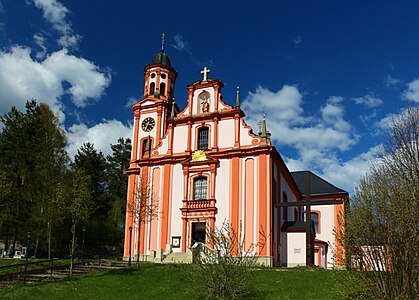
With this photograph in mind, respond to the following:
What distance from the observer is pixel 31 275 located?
782 inches

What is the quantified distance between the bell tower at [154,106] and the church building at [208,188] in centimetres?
36

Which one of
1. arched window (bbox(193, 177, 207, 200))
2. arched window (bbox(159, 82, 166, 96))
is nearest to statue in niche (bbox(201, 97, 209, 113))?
arched window (bbox(193, 177, 207, 200))

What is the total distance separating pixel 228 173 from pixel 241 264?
15457 millimetres

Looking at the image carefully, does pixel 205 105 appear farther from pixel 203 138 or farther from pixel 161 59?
pixel 161 59

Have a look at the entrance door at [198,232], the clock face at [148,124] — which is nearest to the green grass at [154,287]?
the entrance door at [198,232]

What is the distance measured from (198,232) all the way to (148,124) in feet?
35.4

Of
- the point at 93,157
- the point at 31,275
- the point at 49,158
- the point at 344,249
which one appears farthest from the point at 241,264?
→ the point at 93,157

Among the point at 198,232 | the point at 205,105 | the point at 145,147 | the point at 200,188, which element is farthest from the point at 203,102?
the point at 198,232

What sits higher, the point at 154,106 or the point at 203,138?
the point at 154,106

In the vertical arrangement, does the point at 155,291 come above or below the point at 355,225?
below

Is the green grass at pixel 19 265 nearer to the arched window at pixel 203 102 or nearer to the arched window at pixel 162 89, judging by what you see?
the arched window at pixel 203 102

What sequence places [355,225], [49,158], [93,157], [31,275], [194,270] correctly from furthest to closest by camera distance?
[93,157] < [49,158] < [31,275] < [194,270] < [355,225]

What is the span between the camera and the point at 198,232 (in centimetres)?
2997

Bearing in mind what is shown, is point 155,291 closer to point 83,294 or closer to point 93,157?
point 83,294
